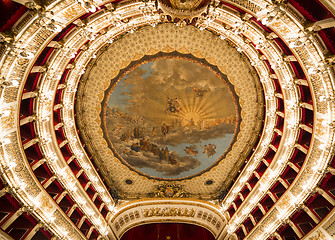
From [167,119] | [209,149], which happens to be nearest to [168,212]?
[209,149]

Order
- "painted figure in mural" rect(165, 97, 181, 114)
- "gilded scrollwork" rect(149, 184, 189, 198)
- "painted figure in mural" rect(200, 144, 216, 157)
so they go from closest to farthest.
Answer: "painted figure in mural" rect(165, 97, 181, 114) → "painted figure in mural" rect(200, 144, 216, 157) → "gilded scrollwork" rect(149, 184, 189, 198)

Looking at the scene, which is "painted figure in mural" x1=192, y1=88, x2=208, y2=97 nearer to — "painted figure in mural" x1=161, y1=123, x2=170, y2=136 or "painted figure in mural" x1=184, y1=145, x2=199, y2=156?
"painted figure in mural" x1=161, y1=123, x2=170, y2=136

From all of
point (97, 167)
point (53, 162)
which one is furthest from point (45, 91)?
point (97, 167)

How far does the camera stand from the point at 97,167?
1828cm

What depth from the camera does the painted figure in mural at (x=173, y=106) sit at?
1705cm

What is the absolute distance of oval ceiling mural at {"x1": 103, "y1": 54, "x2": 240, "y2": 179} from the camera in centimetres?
Answer: 1567

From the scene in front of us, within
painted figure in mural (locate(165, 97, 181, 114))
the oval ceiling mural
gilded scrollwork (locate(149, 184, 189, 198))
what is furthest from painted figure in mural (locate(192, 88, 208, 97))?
gilded scrollwork (locate(149, 184, 189, 198))

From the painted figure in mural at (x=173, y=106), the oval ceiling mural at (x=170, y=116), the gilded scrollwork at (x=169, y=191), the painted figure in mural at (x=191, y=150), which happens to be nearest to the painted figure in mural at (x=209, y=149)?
the oval ceiling mural at (x=170, y=116)

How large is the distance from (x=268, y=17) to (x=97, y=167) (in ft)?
59.0

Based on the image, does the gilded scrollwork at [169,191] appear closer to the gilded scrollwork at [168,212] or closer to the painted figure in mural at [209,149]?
the gilded scrollwork at [168,212]

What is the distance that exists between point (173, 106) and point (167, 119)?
153 cm

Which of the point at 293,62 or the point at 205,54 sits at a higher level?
the point at 205,54

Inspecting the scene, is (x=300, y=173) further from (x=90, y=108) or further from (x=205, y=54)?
(x=90, y=108)

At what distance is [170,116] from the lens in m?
17.8
